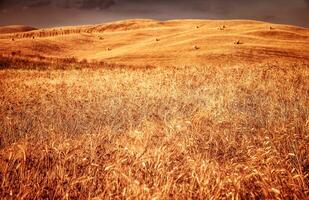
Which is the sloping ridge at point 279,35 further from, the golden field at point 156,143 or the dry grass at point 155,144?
the dry grass at point 155,144

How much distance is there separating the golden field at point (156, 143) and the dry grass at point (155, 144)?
19mm

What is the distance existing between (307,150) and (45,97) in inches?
245

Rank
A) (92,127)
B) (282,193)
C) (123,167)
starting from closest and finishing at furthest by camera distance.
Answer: (282,193) < (123,167) < (92,127)

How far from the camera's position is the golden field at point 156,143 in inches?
147

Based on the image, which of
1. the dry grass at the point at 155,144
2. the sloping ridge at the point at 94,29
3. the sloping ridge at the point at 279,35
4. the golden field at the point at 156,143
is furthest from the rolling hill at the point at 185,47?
the dry grass at the point at 155,144

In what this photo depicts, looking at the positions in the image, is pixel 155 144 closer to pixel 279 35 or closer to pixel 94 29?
pixel 279 35

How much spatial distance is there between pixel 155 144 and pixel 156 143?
0.07 ft

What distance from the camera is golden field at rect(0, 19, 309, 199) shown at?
12.3 ft

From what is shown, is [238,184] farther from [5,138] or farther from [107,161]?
[5,138]

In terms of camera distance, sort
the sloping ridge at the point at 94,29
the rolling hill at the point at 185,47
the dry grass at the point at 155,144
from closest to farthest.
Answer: the dry grass at the point at 155,144 < the rolling hill at the point at 185,47 < the sloping ridge at the point at 94,29

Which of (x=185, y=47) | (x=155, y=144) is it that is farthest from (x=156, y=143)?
(x=185, y=47)

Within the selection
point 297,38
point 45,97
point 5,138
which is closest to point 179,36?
point 297,38

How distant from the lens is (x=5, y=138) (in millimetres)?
5953

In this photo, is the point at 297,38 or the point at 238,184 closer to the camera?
the point at 238,184
